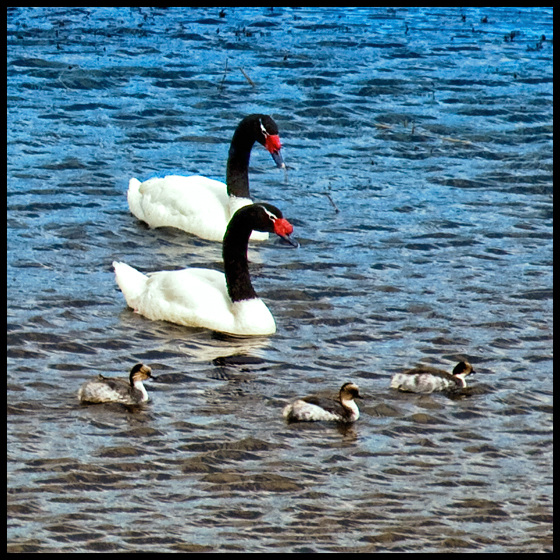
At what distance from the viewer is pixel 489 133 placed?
71.8 feet

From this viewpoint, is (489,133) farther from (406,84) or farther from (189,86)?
(189,86)

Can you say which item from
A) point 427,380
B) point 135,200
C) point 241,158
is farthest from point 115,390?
point 241,158

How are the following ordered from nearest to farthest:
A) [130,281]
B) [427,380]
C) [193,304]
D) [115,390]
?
[115,390]
[427,380]
[193,304]
[130,281]

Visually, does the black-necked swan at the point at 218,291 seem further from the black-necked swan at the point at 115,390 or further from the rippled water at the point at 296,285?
the black-necked swan at the point at 115,390

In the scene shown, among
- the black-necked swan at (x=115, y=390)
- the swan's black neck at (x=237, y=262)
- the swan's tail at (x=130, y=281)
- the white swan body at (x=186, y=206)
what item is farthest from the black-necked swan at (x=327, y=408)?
the white swan body at (x=186, y=206)

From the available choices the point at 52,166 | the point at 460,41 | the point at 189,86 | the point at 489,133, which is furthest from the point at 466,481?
the point at 460,41

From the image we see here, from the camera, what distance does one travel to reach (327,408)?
1178cm

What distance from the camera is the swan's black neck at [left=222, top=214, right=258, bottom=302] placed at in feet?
47.3

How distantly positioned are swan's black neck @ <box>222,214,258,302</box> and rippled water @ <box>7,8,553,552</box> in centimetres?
57

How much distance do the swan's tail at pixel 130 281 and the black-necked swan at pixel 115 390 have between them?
249 centimetres

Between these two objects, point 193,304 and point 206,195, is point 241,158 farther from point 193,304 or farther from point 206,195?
point 193,304

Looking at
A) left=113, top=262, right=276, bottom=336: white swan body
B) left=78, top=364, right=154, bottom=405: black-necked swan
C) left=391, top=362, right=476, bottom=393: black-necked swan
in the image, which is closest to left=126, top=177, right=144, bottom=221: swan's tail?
left=113, top=262, right=276, bottom=336: white swan body

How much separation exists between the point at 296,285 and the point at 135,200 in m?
3.31
